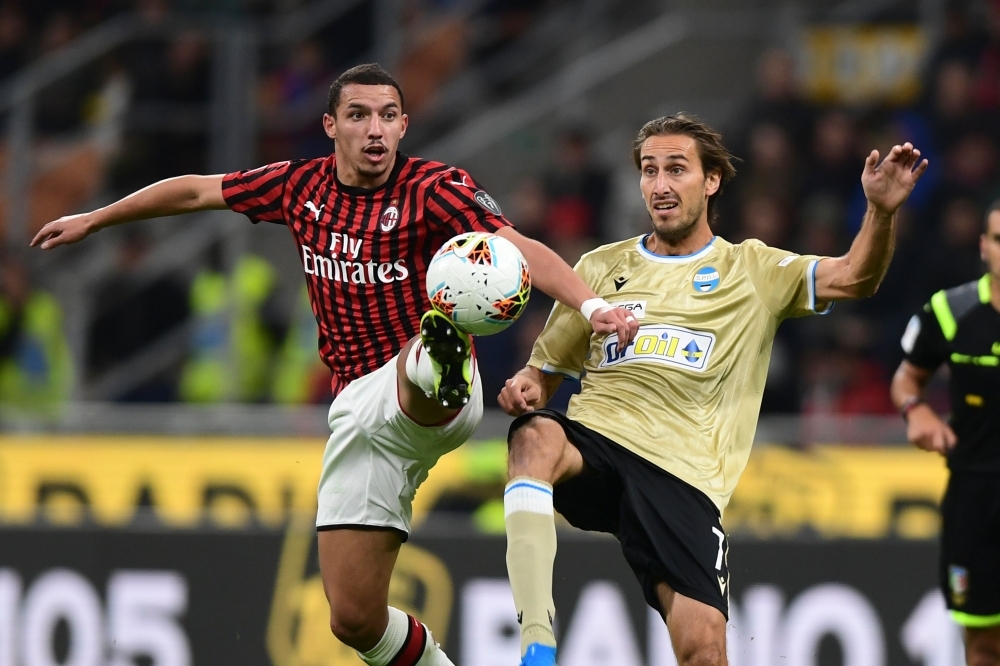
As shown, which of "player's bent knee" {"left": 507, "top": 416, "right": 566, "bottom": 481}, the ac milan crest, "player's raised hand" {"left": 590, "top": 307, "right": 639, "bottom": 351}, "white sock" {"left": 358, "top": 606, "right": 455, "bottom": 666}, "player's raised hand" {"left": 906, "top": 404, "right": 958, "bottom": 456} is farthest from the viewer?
"player's raised hand" {"left": 906, "top": 404, "right": 958, "bottom": 456}

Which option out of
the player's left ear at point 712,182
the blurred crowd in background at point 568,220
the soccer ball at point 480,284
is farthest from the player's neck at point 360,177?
the blurred crowd in background at point 568,220

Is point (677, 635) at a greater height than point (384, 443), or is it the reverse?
point (384, 443)

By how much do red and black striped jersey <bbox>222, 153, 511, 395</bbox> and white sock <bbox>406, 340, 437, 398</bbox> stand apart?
379mm

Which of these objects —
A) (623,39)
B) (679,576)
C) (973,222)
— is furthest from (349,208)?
(623,39)

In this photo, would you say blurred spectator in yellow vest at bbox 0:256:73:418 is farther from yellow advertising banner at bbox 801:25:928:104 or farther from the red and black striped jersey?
yellow advertising banner at bbox 801:25:928:104

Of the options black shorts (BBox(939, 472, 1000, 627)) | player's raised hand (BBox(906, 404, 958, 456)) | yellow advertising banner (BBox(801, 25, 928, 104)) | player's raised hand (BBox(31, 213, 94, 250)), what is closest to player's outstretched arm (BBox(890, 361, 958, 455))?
player's raised hand (BBox(906, 404, 958, 456))

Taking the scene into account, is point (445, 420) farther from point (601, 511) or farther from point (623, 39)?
point (623, 39)

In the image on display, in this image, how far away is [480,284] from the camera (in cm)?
492

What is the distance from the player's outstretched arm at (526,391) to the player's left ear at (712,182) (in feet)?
2.79

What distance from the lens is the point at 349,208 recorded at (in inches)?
226

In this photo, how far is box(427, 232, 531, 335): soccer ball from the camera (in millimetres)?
4914

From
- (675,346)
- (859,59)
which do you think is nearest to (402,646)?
(675,346)

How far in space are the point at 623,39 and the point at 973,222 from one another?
422 cm

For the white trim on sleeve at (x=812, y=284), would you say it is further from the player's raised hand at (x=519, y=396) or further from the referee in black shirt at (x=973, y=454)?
the referee in black shirt at (x=973, y=454)
